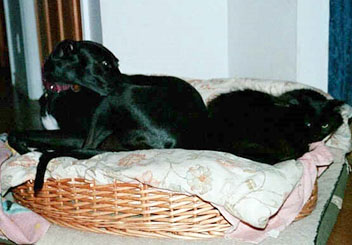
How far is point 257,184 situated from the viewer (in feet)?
4.42

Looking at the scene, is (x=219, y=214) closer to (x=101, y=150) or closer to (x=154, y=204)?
(x=154, y=204)

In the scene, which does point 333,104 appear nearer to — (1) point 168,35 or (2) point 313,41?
(2) point 313,41

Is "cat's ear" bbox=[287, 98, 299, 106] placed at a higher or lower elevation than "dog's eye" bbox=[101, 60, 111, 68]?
lower

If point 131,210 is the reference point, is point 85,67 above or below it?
above

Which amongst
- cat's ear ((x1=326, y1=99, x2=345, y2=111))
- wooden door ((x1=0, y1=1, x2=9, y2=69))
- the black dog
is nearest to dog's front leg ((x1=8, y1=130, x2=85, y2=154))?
the black dog

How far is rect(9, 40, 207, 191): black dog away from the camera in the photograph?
1683mm

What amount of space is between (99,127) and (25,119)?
1.75 metres

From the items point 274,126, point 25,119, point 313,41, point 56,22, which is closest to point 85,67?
point 274,126

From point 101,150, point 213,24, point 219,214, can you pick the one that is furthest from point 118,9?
point 219,214

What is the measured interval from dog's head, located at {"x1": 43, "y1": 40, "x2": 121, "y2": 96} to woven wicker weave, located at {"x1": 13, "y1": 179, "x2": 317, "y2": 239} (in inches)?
14.6

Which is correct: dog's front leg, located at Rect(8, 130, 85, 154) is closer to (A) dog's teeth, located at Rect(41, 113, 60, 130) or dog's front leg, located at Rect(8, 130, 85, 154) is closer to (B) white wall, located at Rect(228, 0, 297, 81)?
(A) dog's teeth, located at Rect(41, 113, 60, 130)

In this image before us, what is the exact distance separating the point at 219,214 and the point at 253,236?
111 mm

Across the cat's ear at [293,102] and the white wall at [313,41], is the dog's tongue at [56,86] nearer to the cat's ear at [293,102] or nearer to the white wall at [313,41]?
the cat's ear at [293,102]

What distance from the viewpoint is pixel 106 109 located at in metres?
1.69
